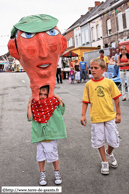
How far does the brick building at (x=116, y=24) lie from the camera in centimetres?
2338

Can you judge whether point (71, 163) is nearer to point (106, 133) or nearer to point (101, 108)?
point (106, 133)

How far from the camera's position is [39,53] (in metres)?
2.55

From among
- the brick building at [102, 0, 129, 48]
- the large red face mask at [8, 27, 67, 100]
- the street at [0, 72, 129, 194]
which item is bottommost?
the street at [0, 72, 129, 194]

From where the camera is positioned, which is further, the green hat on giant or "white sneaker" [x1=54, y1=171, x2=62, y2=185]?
"white sneaker" [x1=54, y1=171, x2=62, y2=185]

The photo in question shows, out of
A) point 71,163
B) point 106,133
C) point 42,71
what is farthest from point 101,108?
point 71,163

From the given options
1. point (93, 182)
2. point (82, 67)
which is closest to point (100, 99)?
point (93, 182)

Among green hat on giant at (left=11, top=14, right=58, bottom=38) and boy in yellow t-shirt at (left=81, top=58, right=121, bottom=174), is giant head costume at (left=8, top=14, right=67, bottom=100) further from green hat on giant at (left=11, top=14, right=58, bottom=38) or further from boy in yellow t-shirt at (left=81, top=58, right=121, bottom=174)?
boy in yellow t-shirt at (left=81, top=58, right=121, bottom=174)

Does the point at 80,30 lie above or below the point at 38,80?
above

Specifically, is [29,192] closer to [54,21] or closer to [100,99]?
[100,99]

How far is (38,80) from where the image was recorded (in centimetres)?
269

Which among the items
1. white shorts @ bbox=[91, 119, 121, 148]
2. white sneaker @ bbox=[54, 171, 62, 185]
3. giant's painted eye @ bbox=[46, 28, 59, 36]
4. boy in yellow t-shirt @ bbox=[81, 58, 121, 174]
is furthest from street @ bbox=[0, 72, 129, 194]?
giant's painted eye @ bbox=[46, 28, 59, 36]

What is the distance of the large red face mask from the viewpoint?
8.34 feet

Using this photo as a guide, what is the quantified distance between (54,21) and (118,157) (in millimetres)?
2098

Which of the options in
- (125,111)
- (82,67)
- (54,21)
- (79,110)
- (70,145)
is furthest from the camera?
(82,67)
